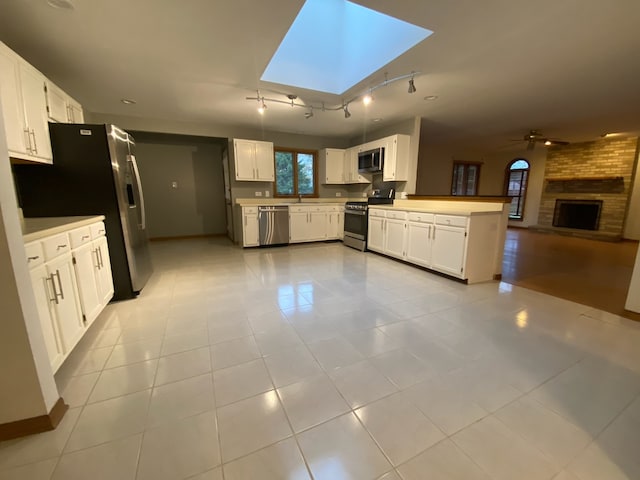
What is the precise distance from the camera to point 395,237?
14.1ft

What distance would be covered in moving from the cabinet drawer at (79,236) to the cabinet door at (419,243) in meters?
3.74

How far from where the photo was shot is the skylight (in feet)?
Result: 8.78

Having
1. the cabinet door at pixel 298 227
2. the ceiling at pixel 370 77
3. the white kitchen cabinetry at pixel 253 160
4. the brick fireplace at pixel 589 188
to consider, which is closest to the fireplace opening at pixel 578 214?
the brick fireplace at pixel 589 188

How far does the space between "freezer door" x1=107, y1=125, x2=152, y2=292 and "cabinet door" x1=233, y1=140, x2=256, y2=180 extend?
2.16m

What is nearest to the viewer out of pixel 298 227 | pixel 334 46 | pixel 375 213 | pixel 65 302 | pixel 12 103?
pixel 65 302

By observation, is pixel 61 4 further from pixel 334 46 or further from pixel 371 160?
pixel 371 160

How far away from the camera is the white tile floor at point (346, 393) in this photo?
1.12 meters

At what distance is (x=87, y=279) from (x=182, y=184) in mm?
4623

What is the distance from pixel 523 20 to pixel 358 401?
2946 millimetres

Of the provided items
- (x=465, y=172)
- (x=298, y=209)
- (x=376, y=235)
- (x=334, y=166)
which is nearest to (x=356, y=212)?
(x=376, y=235)

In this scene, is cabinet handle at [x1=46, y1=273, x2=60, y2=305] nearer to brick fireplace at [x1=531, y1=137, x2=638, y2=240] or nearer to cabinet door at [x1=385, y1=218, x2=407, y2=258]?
cabinet door at [x1=385, y1=218, x2=407, y2=258]

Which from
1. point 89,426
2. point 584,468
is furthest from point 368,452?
point 89,426

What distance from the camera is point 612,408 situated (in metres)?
1.41

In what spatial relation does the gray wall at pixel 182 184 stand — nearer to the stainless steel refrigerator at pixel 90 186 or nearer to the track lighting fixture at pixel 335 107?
the track lighting fixture at pixel 335 107
